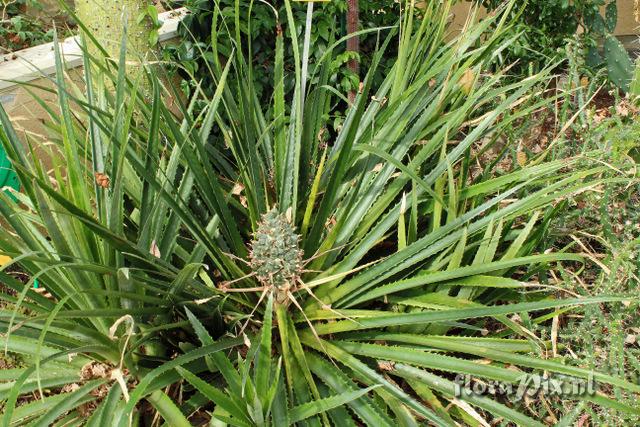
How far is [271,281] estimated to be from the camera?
1.54 metres

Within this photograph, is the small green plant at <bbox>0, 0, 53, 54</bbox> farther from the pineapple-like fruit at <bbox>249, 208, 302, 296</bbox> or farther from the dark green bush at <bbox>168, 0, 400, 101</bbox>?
the pineapple-like fruit at <bbox>249, 208, 302, 296</bbox>

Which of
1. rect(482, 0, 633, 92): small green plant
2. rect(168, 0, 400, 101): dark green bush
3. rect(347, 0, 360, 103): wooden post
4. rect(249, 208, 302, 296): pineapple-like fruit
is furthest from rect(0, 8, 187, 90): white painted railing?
rect(482, 0, 633, 92): small green plant

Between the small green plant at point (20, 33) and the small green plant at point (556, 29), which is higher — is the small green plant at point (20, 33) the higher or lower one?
the higher one

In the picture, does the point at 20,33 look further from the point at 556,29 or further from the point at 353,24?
the point at 556,29

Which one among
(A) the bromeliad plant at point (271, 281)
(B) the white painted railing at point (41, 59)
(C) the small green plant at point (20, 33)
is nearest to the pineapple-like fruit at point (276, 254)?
(A) the bromeliad plant at point (271, 281)

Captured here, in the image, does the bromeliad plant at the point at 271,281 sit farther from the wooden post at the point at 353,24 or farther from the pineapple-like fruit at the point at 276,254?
the wooden post at the point at 353,24

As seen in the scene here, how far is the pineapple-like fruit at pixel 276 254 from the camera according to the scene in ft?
4.91

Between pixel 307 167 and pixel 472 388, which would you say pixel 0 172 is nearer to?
pixel 307 167

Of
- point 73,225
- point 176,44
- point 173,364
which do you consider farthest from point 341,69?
point 173,364

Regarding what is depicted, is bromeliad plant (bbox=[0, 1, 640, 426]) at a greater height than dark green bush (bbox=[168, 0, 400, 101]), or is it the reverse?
dark green bush (bbox=[168, 0, 400, 101])

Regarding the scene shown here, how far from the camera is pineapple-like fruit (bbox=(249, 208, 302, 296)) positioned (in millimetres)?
1497

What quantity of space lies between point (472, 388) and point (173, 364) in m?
0.72

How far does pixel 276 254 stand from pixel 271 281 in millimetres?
77

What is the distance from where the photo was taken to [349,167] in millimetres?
1809
